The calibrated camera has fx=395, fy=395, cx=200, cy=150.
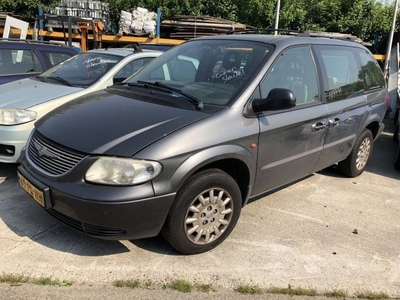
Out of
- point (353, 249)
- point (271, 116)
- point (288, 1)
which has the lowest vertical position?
point (353, 249)

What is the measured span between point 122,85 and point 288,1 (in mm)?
18464

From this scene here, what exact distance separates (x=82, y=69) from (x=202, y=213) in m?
3.63

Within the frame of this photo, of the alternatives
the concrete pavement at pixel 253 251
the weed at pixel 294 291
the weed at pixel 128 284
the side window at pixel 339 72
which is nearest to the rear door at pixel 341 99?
the side window at pixel 339 72

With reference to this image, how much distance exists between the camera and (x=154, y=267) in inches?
124

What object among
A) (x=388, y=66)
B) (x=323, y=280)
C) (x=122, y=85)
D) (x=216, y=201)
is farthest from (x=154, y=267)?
(x=388, y=66)

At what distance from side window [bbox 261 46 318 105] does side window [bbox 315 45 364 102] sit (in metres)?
0.23

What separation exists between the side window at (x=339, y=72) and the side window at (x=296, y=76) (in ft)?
0.76

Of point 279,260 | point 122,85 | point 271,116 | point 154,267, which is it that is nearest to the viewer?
point 154,267

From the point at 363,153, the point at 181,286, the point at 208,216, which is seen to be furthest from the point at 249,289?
the point at 363,153

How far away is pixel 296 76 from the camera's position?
403cm

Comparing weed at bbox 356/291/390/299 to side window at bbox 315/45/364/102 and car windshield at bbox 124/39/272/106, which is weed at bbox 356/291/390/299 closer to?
car windshield at bbox 124/39/272/106

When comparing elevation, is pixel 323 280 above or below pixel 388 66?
below

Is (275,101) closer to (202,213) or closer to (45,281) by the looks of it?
(202,213)

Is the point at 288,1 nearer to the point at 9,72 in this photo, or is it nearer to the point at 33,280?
the point at 9,72
